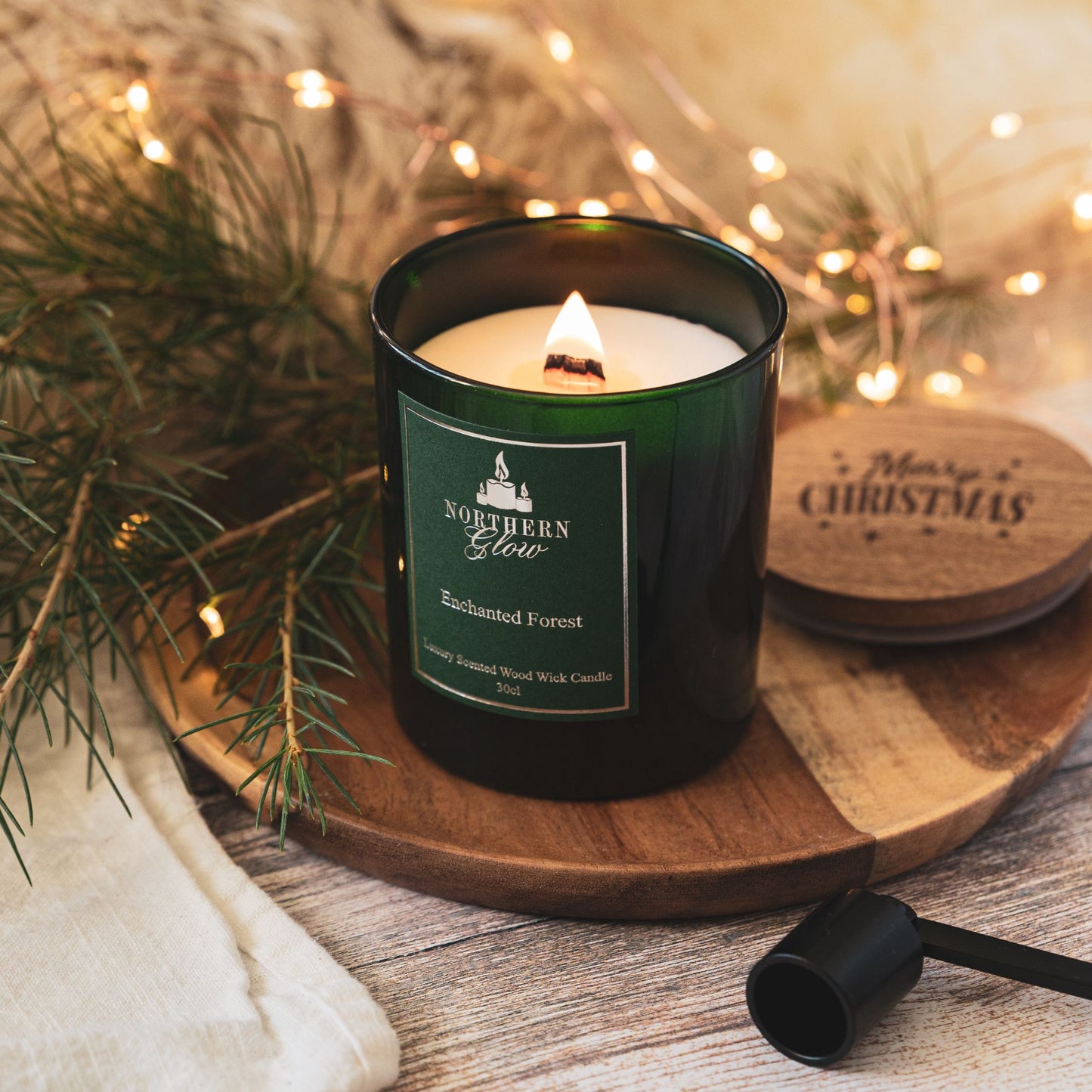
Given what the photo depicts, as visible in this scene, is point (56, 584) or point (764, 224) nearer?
point (56, 584)

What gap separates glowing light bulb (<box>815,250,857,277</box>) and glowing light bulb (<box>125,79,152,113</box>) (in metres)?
0.38

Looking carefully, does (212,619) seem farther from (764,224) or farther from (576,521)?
(764,224)

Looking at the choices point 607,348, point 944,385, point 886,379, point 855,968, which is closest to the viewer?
point 855,968

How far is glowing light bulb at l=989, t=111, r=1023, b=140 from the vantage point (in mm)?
887

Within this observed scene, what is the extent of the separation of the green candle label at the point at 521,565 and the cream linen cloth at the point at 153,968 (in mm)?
109

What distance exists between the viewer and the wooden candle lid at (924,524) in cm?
55

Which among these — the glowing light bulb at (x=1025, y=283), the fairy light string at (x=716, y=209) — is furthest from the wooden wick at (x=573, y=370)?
the glowing light bulb at (x=1025, y=283)

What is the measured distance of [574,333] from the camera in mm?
464

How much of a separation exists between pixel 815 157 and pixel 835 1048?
68cm

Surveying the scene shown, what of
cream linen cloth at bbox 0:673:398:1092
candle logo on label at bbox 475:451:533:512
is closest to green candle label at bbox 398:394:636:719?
candle logo on label at bbox 475:451:533:512

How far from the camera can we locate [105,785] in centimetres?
51

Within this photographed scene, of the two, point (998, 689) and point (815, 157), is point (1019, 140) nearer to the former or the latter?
point (815, 157)

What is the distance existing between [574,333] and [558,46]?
1.31ft

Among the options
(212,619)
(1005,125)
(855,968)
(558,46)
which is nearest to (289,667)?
(212,619)
